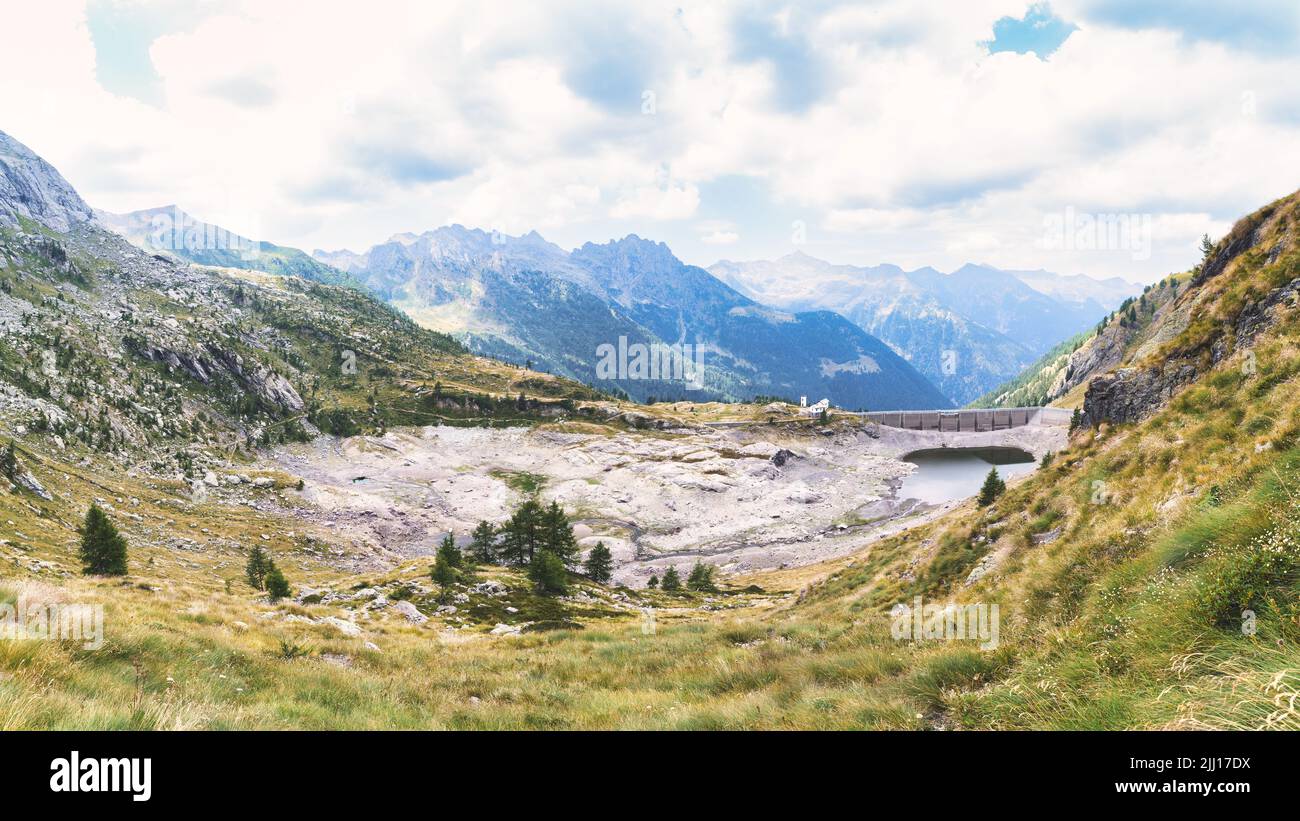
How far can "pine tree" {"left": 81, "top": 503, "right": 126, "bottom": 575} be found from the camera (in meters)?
35.4

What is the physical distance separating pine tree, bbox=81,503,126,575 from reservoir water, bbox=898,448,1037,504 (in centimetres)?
10923

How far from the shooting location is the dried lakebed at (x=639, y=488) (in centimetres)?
8294

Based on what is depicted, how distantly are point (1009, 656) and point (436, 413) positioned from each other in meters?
173

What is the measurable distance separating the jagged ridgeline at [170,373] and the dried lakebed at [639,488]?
17430 mm

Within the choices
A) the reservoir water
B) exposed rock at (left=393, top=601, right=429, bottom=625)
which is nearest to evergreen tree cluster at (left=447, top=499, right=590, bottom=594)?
exposed rock at (left=393, top=601, right=429, bottom=625)

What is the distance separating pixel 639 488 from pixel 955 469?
263 ft

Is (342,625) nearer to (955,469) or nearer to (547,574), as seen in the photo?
(547,574)

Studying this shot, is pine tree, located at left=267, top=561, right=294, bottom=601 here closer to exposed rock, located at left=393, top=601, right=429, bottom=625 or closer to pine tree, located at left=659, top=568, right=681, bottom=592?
exposed rock, located at left=393, top=601, right=429, bottom=625

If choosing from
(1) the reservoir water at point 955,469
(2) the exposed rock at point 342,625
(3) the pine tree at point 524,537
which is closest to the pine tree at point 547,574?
(3) the pine tree at point 524,537

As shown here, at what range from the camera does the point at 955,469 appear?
13150 centimetres

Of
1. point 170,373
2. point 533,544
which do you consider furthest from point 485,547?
point 170,373
